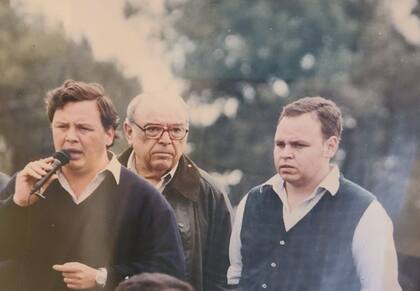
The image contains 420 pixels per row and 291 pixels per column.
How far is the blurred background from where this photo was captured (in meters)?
2.77

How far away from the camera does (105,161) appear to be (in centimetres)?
294

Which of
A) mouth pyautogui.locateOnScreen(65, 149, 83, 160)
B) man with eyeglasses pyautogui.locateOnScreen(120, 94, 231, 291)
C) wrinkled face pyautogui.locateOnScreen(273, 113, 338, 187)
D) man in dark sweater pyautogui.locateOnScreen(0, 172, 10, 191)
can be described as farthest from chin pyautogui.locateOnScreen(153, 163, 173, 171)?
man in dark sweater pyautogui.locateOnScreen(0, 172, 10, 191)

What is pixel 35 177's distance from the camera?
117 inches

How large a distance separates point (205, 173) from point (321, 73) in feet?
2.00

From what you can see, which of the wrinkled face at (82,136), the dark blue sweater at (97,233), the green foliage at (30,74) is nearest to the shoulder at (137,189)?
the dark blue sweater at (97,233)

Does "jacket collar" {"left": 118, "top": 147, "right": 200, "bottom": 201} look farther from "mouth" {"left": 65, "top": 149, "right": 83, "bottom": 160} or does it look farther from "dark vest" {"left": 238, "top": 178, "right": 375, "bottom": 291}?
"mouth" {"left": 65, "top": 149, "right": 83, "bottom": 160}

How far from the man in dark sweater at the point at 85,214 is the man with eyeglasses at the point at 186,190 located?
6cm

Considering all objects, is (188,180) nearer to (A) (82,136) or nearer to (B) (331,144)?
(A) (82,136)

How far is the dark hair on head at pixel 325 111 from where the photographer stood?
280cm

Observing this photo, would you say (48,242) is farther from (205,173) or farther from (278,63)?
(278,63)

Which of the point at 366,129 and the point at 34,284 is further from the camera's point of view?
the point at 34,284

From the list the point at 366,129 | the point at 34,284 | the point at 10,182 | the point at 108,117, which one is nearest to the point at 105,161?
the point at 108,117

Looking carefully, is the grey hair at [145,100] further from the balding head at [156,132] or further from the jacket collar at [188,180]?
the jacket collar at [188,180]

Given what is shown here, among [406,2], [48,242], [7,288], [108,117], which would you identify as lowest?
[7,288]
